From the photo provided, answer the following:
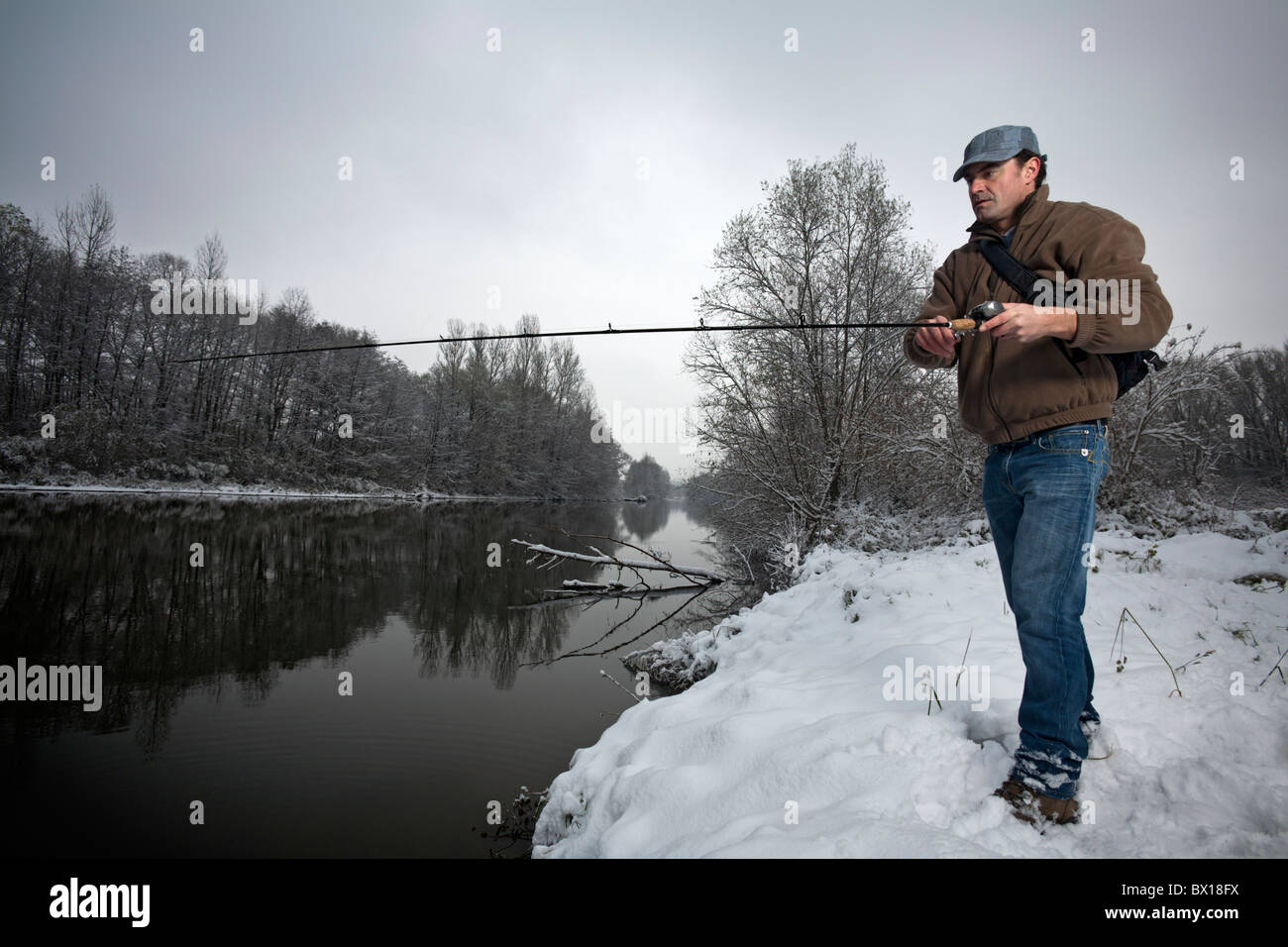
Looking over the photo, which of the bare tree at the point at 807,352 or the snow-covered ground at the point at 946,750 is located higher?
the bare tree at the point at 807,352

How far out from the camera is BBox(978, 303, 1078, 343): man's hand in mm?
1711

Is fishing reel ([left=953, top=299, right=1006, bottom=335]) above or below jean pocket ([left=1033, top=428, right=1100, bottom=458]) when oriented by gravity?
above

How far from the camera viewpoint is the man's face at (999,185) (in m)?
2.06

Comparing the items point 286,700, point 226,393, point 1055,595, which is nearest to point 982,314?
point 1055,595

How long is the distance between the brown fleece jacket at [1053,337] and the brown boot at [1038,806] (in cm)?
117

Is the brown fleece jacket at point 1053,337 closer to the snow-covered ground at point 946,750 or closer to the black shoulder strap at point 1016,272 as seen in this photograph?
the black shoulder strap at point 1016,272

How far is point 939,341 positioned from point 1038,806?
1.64 m

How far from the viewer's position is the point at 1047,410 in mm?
1871

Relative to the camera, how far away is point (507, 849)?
3.07 meters

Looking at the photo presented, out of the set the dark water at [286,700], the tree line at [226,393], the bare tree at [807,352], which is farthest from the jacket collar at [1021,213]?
the tree line at [226,393]

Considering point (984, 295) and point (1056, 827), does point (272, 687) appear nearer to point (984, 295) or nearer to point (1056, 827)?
point (1056, 827)

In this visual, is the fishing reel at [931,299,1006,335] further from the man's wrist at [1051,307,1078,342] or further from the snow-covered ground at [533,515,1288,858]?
the snow-covered ground at [533,515,1288,858]

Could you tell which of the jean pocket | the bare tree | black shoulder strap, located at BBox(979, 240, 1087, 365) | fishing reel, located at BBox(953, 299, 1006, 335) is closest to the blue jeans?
the jean pocket

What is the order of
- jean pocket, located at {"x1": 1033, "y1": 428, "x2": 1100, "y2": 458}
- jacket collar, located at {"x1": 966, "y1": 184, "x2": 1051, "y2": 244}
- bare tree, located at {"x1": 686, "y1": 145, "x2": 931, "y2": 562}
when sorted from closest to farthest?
jean pocket, located at {"x1": 1033, "y1": 428, "x2": 1100, "y2": 458} < jacket collar, located at {"x1": 966, "y1": 184, "x2": 1051, "y2": 244} < bare tree, located at {"x1": 686, "y1": 145, "x2": 931, "y2": 562}
